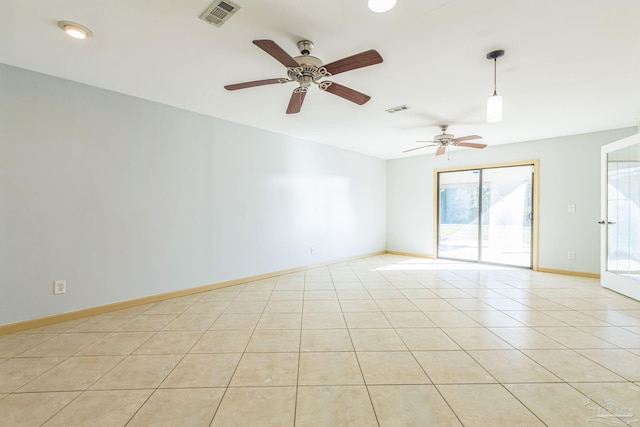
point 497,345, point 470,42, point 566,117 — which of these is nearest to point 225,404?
point 497,345

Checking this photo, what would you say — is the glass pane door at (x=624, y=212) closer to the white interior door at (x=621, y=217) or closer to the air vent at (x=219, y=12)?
the white interior door at (x=621, y=217)

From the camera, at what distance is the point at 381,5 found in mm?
1676

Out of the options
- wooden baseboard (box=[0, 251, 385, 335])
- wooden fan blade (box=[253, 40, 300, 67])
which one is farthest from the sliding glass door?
wooden fan blade (box=[253, 40, 300, 67])

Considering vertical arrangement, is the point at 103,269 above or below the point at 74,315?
above

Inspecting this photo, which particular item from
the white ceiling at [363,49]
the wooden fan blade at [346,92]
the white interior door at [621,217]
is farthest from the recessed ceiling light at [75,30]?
the white interior door at [621,217]

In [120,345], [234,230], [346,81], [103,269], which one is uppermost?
[346,81]

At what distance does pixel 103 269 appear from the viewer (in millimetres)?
3008

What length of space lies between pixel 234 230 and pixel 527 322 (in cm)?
383

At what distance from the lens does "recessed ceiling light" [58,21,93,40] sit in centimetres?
197

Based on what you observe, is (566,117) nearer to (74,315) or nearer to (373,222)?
(373,222)

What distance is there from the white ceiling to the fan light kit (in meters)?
0.12

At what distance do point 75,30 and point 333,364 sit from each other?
10.4ft

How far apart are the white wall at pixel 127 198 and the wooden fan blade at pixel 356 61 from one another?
2523mm

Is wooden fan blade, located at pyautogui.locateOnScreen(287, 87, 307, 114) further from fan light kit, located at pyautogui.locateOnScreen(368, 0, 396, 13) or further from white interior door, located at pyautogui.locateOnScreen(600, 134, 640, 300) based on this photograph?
white interior door, located at pyautogui.locateOnScreen(600, 134, 640, 300)
